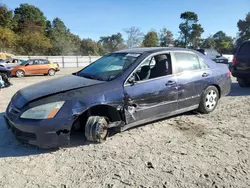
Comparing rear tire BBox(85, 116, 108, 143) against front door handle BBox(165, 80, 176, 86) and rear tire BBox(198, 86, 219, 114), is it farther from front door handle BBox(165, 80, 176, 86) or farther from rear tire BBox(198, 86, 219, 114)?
rear tire BBox(198, 86, 219, 114)

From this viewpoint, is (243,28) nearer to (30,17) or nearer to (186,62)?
(30,17)

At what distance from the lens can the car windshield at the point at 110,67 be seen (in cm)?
397

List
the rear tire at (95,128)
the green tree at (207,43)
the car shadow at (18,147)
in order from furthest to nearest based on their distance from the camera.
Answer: the green tree at (207,43)
the rear tire at (95,128)
the car shadow at (18,147)

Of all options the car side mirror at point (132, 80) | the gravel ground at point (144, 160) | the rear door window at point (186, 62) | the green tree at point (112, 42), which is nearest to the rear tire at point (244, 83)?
the rear door window at point (186, 62)

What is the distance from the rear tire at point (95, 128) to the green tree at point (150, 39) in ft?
153

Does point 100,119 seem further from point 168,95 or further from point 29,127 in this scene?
point 168,95

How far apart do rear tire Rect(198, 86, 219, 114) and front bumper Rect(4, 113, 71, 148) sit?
308cm

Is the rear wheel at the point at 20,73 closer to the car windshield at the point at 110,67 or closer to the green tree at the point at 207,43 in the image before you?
the car windshield at the point at 110,67

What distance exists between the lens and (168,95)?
4.21 meters

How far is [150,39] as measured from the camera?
4938 cm

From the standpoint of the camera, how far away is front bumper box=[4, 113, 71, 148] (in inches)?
122

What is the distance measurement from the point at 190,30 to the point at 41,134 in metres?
51.7

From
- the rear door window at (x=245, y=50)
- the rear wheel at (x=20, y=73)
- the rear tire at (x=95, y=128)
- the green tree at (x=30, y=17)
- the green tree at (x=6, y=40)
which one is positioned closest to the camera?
the rear tire at (x=95, y=128)

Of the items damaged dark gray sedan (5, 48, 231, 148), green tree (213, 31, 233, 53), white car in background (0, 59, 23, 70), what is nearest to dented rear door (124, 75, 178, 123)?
damaged dark gray sedan (5, 48, 231, 148)
